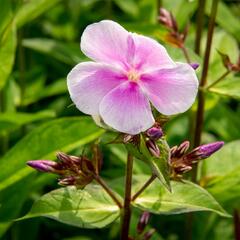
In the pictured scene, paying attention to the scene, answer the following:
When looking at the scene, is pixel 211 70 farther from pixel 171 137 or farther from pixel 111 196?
pixel 111 196

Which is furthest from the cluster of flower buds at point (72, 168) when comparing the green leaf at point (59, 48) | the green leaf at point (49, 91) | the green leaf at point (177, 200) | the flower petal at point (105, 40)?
the green leaf at point (49, 91)

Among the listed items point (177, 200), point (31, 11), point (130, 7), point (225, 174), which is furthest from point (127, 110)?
point (130, 7)

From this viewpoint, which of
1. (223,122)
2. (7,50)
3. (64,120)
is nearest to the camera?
(64,120)

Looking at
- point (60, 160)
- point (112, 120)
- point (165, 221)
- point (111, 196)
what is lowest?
point (165, 221)

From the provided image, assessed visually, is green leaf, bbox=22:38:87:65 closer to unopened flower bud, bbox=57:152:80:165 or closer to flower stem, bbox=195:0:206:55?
flower stem, bbox=195:0:206:55

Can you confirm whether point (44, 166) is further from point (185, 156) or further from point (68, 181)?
point (185, 156)

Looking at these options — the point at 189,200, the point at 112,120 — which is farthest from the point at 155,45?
the point at 189,200
